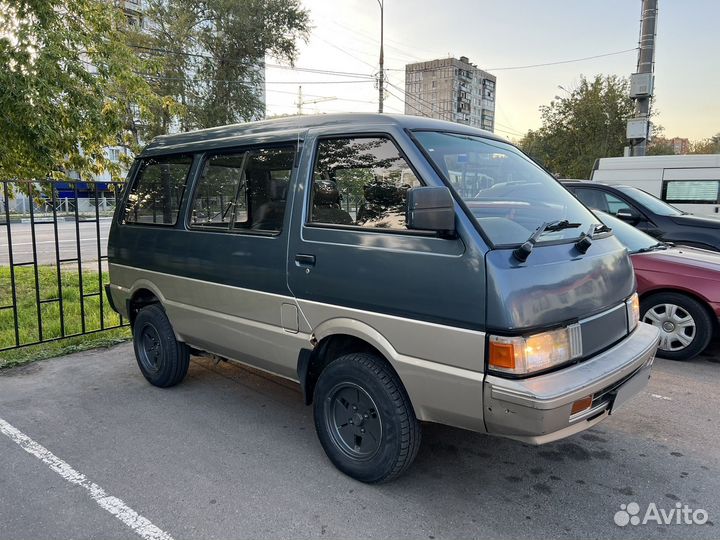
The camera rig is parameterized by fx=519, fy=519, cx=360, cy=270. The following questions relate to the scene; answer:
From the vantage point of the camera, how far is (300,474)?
327cm

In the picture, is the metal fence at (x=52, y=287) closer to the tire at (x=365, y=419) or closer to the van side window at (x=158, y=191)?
the van side window at (x=158, y=191)

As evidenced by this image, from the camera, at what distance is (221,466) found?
337 centimetres

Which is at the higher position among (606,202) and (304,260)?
→ (606,202)

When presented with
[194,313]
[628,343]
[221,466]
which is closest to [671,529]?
[628,343]

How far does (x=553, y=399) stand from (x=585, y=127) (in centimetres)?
2899

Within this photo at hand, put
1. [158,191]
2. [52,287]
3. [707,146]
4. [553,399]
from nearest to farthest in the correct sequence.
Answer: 1. [553,399]
2. [158,191]
3. [52,287]
4. [707,146]

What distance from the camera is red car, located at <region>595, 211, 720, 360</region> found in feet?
17.2

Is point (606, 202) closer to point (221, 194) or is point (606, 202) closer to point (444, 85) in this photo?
point (221, 194)

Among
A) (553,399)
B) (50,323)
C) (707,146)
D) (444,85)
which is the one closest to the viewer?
(553,399)

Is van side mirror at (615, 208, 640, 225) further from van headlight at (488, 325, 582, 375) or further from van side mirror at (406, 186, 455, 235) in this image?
van side mirror at (406, 186, 455, 235)

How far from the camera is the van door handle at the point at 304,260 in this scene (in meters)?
3.24

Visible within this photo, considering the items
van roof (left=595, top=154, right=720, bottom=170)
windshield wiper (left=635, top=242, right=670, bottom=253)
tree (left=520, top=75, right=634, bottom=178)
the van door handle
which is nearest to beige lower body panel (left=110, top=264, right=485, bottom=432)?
the van door handle

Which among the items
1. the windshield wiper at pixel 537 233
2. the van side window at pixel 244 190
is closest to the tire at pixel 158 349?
the van side window at pixel 244 190

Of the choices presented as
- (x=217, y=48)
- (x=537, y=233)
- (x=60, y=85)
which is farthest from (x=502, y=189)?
(x=217, y=48)
